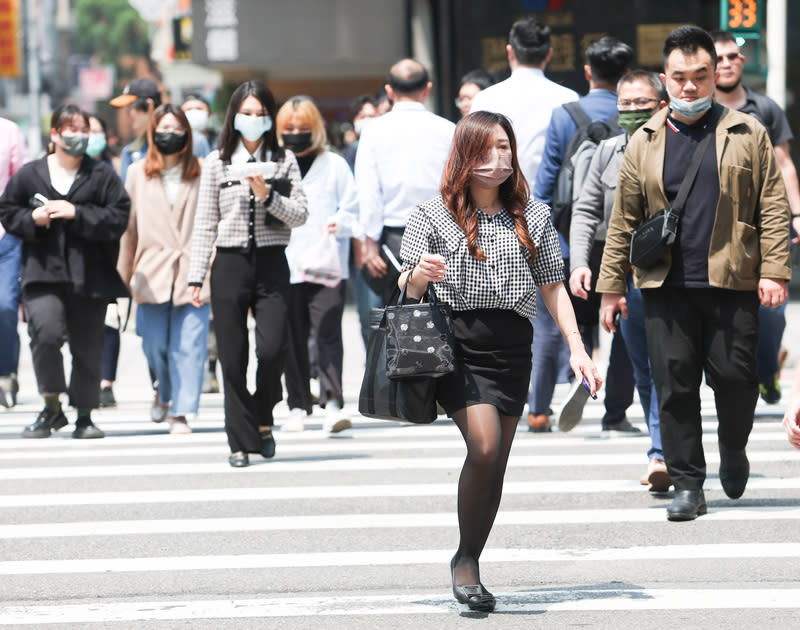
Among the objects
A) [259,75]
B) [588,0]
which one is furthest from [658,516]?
[259,75]

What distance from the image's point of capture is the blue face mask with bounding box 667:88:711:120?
6809 mm

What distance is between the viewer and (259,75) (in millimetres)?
23812

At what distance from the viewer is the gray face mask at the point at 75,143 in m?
9.91

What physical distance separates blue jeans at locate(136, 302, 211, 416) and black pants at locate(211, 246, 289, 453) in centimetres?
129

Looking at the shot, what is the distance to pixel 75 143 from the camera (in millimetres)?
9914

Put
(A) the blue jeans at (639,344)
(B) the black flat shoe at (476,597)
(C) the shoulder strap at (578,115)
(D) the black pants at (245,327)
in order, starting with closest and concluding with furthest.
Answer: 1. (B) the black flat shoe at (476,597)
2. (A) the blue jeans at (639,344)
3. (D) the black pants at (245,327)
4. (C) the shoulder strap at (578,115)

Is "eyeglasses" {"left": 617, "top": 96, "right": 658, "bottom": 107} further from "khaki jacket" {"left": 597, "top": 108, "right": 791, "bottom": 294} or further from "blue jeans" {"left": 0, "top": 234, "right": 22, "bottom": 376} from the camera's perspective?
"blue jeans" {"left": 0, "top": 234, "right": 22, "bottom": 376}

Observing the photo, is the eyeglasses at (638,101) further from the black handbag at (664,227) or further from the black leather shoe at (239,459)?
the black leather shoe at (239,459)

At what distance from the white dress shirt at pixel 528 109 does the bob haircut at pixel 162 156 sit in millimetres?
1811

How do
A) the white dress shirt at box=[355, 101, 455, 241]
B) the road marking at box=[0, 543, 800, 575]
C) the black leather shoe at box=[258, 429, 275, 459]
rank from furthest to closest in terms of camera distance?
the white dress shirt at box=[355, 101, 455, 241] < the black leather shoe at box=[258, 429, 275, 459] < the road marking at box=[0, 543, 800, 575]

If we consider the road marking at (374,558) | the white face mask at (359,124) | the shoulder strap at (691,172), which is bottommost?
the road marking at (374,558)

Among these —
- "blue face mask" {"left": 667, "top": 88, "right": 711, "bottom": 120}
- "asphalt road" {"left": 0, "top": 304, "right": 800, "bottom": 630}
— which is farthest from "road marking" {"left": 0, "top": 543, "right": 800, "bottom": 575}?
"blue face mask" {"left": 667, "top": 88, "right": 711, "bottom": 120}

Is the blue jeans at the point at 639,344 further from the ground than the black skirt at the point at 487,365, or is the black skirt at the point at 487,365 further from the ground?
the black skirt at the point at 487,365

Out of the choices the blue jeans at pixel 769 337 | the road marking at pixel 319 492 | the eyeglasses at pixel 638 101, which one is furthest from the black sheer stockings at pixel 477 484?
the blue jeans at pixel 769 337
